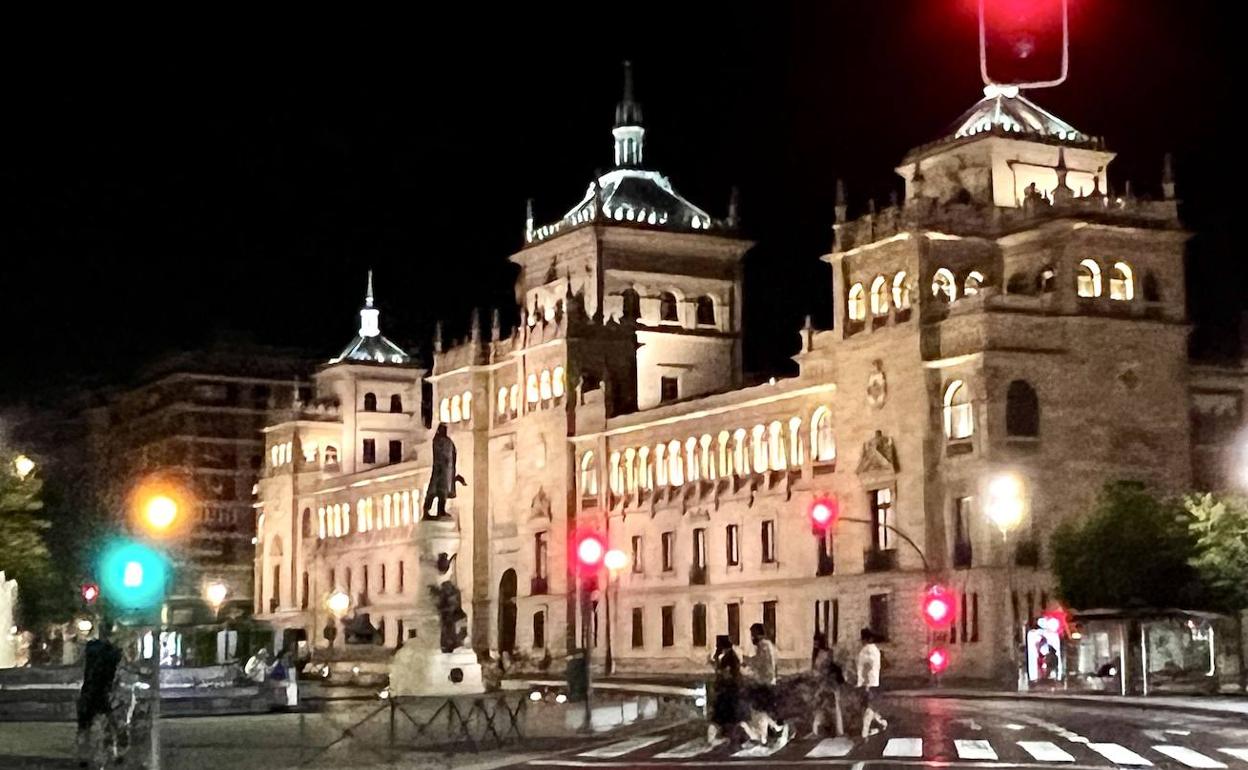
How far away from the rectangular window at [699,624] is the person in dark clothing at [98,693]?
192ft

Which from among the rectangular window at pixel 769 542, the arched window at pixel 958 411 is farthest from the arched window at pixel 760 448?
the arched window at pixel 958 411

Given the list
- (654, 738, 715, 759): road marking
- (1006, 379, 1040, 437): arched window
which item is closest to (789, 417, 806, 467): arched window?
(1006, 379, 1040, 437): arched window

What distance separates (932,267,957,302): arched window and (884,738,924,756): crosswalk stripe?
138ft

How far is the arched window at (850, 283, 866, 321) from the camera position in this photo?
75938mm

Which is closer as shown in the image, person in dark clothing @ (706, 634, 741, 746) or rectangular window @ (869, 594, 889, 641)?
person in dark clothing @ (706, 634, 741, 746)

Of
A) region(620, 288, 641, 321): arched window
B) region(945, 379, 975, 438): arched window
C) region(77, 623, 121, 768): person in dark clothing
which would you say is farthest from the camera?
region(620, 288, 641, 321): arched window

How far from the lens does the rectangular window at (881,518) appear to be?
72.6 m

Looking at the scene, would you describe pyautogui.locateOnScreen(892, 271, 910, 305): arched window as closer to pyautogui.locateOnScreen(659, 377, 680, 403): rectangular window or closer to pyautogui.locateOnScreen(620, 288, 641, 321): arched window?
pyautogui.locateOnScreen(620, 288, 641, 321): arched window

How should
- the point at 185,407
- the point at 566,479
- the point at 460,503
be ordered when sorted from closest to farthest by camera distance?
the point at 566,479 → the point at 460,503 → the point at 185,407

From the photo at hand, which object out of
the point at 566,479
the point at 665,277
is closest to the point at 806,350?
the point at 566,479

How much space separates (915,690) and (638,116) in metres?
55.1

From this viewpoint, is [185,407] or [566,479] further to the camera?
[185,407]

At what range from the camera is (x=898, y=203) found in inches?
2992

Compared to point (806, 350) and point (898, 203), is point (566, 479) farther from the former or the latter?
point (898, 203)
